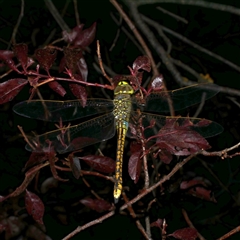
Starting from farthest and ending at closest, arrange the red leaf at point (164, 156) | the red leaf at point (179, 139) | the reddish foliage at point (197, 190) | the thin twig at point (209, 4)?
1. the thin twig at point (209, 4)
2. the reddish foliage at point (197, 190)
3. the red leaf at point (164, 156)
4. the red leaf at point (179, 139)

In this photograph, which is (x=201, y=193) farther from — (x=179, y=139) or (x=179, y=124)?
(x=179, y=139)

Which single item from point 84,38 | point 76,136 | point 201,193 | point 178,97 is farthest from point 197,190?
point 84,38

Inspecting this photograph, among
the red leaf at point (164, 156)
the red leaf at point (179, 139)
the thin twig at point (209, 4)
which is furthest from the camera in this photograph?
the thin twig at point (209, 4)

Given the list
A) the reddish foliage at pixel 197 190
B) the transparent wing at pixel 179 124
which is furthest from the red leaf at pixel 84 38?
the reddish foliage at pixel 197 190

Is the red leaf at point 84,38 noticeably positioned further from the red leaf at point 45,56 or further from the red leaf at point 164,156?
the red leaf at point 164,156

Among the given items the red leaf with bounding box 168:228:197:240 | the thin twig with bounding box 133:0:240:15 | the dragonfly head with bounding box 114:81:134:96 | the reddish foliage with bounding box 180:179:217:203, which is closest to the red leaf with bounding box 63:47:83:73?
the dragonfly head with bounding box 114:81:134:96

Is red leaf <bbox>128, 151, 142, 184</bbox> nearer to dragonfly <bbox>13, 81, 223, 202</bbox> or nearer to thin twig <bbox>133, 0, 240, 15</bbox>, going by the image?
dragonfly <bbox>13, 81, 223, 202</bbox>

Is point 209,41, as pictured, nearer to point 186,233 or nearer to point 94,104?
point 94,104
